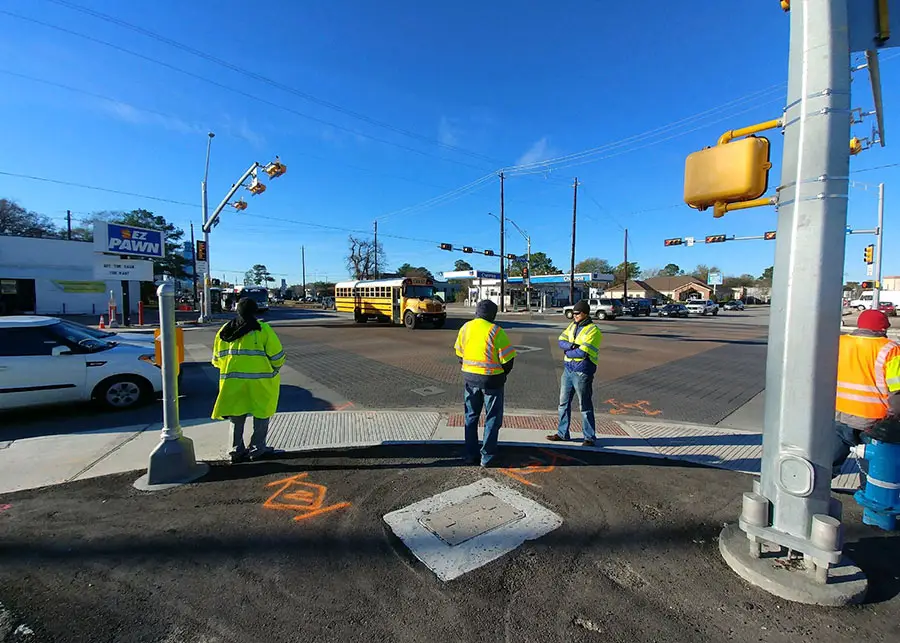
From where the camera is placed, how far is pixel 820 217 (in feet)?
7.60

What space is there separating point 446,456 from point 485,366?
118 cm

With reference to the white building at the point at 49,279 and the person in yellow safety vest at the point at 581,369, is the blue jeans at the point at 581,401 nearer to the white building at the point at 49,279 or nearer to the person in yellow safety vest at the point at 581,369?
the person in yellow safety vest at the point at 581,369

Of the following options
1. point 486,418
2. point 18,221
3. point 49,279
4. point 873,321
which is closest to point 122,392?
point 486,418

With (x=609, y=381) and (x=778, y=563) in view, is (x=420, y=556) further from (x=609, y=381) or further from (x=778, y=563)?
(x=609, y=381)

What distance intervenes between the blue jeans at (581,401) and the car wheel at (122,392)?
6.33 metres

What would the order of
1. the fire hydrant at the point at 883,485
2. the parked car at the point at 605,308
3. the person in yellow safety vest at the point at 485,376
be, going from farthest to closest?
the parked car at the point at 605,308 < the person in yellow safety vest at the point at 485,376 < the fire hydrant at the point at 883,485

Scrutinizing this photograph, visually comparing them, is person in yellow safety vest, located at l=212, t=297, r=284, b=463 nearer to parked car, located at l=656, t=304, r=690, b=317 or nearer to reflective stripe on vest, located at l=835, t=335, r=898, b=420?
reflective stripe on vest, located at l=835, t=335, r=898, b=420

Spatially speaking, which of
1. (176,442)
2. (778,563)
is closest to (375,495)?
(176,442)

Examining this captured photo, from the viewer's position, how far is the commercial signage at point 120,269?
2450cm

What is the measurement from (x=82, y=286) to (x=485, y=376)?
39.3m

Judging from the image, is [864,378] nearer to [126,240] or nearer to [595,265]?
[126,240]

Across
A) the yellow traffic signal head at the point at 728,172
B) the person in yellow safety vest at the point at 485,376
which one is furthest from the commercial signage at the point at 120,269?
the yellow traffic signal head at the point at 728,172

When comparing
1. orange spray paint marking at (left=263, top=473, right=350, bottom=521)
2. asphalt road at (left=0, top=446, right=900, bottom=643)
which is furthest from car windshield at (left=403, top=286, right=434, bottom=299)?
asphalt road at (left=0, top=446, right=900, bottom=643)

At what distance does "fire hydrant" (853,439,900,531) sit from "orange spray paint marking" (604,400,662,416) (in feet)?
12.1
